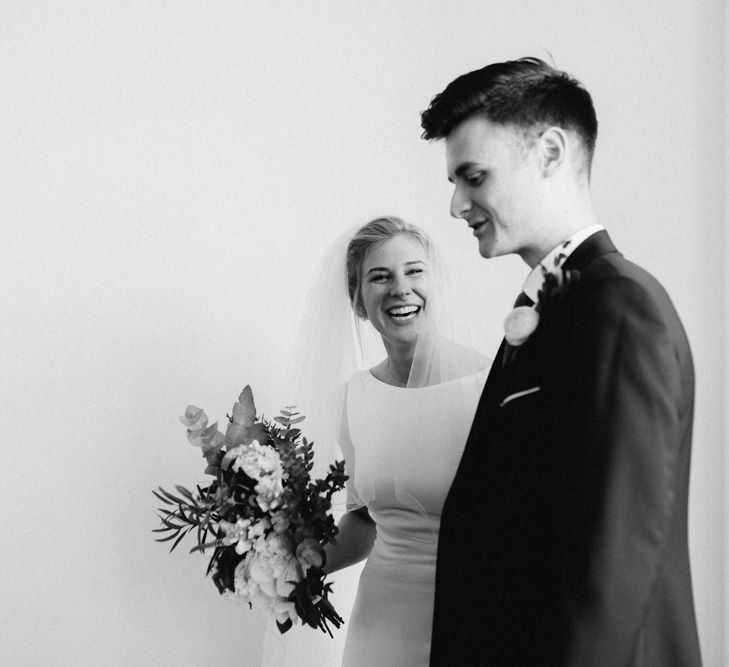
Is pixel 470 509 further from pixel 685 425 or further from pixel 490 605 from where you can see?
pixel 685 425

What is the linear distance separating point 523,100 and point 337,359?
101cm

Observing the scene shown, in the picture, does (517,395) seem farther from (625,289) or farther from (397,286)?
(397,286)

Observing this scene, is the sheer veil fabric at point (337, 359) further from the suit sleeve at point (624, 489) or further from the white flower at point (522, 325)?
the suit sleeve at point (624, 489)

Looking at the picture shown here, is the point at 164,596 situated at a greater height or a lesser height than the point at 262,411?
lesser

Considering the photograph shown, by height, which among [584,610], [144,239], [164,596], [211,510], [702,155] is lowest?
[164,596]

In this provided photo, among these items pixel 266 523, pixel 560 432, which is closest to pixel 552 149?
pixel 560 432

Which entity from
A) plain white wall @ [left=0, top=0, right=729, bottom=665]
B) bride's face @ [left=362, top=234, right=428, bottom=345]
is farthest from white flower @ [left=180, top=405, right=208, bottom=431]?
bride's face @ [left=362, top=234, right=428, bottom=345]

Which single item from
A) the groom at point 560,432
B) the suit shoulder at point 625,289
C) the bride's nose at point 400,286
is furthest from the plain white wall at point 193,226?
the suit shoulder at point 625,289

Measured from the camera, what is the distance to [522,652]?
41.4 inches

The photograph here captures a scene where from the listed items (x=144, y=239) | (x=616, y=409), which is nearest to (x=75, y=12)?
(x=144, y=239)

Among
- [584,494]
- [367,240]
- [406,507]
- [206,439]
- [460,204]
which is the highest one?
[460,204]

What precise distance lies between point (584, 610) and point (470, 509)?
0.83ft

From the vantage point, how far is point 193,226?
210 centimetres

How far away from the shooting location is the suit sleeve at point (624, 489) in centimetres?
95
